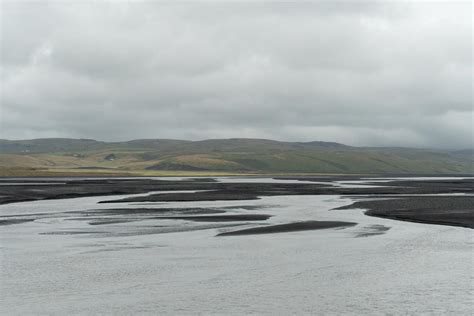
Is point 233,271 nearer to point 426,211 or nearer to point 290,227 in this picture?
point 290,227

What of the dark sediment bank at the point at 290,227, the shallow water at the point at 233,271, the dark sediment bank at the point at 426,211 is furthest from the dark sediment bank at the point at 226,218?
the dark sediment bank at the point at 426,211

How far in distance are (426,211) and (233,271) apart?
39350 millimetres

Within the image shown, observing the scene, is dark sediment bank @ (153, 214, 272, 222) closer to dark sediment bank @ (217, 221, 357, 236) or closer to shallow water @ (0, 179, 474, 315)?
dark sediment bank @ (217, 221, 357, 236)

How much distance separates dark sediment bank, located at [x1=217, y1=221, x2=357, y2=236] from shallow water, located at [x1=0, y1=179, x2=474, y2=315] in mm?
1867

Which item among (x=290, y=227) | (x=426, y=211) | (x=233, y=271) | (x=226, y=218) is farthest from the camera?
(x=426, y=211)

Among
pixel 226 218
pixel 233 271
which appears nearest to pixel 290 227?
pixel 226 218

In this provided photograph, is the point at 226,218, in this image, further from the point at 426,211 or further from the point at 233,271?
the point at 233,271

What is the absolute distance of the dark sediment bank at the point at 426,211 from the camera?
55.3m

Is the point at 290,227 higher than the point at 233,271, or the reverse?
the point at 290,227

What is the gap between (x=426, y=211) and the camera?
64125 mm

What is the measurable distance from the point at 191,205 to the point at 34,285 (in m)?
47.5

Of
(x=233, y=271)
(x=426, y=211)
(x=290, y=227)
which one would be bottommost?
(x=233, y=271)

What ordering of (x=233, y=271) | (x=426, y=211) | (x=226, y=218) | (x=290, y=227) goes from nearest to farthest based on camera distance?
1. (x=233, y=271)
2. (x=290, y=227)
3. (x=226, y=218)
4. (x=426, y=211)

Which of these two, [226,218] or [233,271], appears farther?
[226,218]
